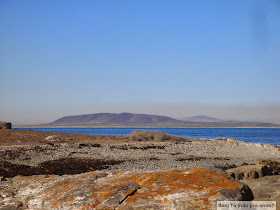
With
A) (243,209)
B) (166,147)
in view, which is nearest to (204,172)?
(243,209)

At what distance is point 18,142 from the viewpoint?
3027 centimetres

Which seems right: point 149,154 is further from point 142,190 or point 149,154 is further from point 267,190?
point 142,190

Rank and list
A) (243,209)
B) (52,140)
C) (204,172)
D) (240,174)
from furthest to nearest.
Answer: (52,140)
(240,174)
(204,172)
(243,209)

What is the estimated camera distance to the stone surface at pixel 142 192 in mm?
5902

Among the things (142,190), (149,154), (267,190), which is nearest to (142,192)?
(142,190)

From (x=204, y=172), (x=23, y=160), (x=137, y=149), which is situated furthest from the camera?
(x=137, y=149)

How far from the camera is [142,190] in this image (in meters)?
6.46

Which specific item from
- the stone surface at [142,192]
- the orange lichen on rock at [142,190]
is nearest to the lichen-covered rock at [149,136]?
the stone surface at [142,192]

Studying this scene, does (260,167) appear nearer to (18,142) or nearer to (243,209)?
(243,209)

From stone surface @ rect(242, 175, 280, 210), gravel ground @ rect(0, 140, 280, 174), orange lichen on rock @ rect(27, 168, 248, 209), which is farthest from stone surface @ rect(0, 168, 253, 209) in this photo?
gravel ground @ rect(0, 140, 280, 174)

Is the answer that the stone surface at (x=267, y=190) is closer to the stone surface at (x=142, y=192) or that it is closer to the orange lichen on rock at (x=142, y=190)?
the stone surface at (x=142, y=192)

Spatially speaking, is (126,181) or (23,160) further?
(23,160)

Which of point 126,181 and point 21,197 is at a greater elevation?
point 126,181

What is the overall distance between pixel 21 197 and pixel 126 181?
111 inches
